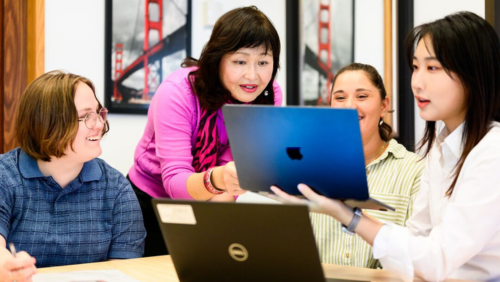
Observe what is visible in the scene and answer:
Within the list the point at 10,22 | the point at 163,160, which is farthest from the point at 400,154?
the point at 10,22

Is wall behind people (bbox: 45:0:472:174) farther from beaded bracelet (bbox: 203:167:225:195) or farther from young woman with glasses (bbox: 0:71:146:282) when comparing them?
beaded bracelet (bbox: 203:167:225:195)

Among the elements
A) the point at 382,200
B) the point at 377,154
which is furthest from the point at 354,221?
the point at 377,154

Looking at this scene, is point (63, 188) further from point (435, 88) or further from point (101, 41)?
point (101, 41)

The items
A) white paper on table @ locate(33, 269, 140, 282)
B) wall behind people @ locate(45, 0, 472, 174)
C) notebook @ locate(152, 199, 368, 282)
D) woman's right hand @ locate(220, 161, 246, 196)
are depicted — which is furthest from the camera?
wall behind people @ locate(45, 0, 472, 174)

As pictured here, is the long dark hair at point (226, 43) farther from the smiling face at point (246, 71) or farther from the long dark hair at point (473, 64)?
the long dark hair at point (473, 64)

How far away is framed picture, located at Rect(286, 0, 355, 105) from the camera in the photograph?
135 inches

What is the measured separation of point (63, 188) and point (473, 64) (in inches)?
49.2

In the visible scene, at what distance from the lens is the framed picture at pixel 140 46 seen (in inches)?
122

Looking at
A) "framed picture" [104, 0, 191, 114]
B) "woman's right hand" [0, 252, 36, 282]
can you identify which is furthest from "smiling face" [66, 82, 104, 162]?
"framed picture" [104, 0, 191, 114]

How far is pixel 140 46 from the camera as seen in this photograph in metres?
3.21

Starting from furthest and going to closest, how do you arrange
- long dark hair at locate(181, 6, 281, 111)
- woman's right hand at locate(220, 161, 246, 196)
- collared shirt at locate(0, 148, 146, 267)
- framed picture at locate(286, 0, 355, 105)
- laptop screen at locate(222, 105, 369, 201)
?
framed picture at locate(286, 0, 355, 105), long dark hair at locate(181, 6, 281, 111), collared shirt at locate(0, 148, 146, 267), woman's right hand at locate(220, 161, 246, 196), laptop screen at locate(222, 105, 369, 201)

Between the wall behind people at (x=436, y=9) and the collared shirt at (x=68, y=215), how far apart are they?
4.98ft

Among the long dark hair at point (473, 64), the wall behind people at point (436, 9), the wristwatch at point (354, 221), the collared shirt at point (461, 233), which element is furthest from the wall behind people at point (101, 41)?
the wristwatch at point (354, 221)

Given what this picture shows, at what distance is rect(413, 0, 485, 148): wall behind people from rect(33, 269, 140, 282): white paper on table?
1.78m
